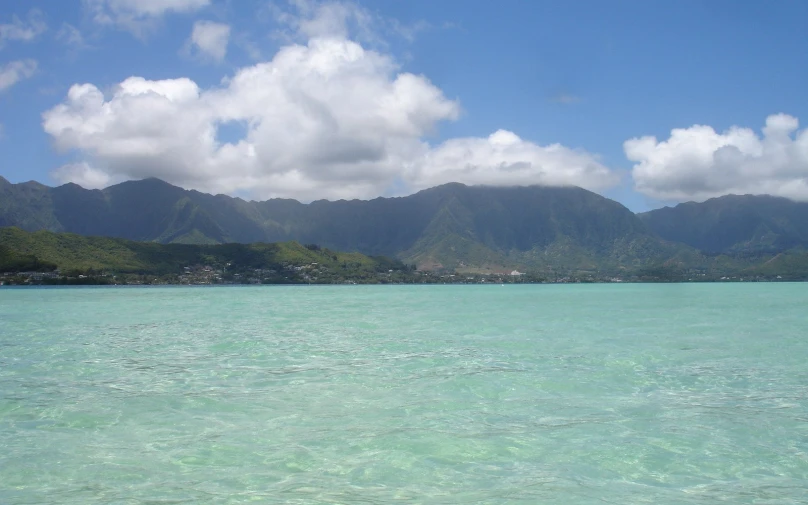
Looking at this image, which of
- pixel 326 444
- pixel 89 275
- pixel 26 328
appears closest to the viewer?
pixel 326 444

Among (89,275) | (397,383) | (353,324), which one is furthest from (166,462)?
(89,275)

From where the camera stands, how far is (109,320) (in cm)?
5103

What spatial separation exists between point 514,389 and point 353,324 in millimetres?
28143

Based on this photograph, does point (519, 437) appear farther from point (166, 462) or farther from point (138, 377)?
point (138, 377)

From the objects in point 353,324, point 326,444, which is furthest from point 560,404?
point 353,324

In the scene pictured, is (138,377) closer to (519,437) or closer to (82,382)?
(82,382)

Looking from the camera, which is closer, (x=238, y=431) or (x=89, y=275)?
(x=238, y=431)

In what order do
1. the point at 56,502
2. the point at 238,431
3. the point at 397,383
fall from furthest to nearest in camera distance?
1. the point at 397,383
2. the point at 238,431
3. the point at 56,502

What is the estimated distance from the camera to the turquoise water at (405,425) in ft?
34.8

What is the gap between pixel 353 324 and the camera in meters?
46.2

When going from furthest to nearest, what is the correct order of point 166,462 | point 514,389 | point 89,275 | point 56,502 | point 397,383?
1. point 89,275
2. point 397,383
3. point 514,389
4. point 166,462
5. point 56,502

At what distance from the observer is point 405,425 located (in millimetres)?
14773

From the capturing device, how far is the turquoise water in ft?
34.8

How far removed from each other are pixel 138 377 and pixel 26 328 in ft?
89.1
